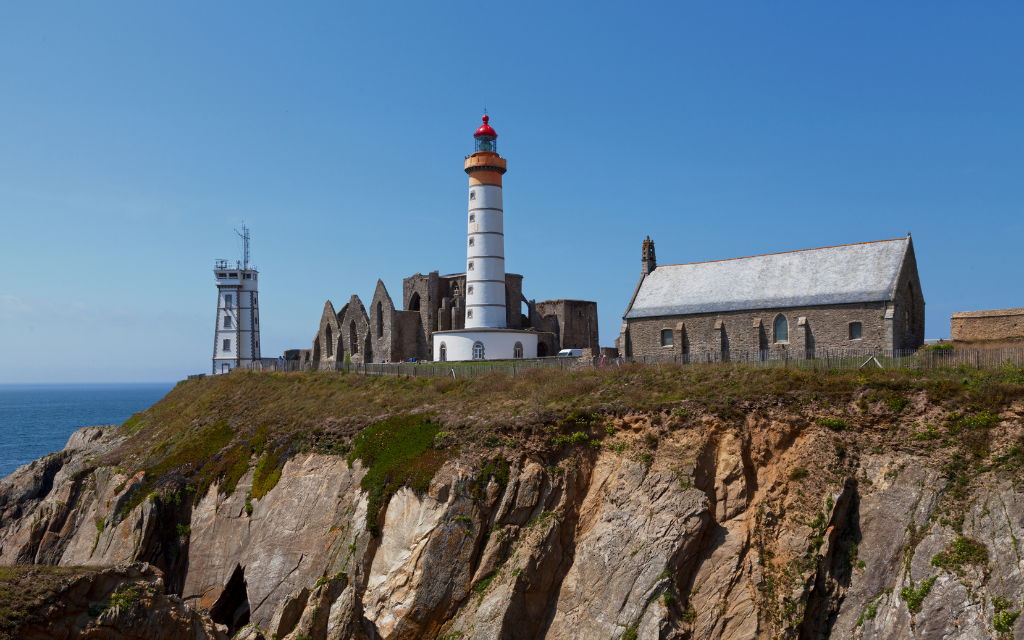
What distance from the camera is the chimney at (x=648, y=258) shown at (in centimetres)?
4316

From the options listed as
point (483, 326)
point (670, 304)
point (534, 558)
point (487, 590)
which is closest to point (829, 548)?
point (534, 558)

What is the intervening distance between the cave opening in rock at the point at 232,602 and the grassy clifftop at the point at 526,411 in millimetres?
3324

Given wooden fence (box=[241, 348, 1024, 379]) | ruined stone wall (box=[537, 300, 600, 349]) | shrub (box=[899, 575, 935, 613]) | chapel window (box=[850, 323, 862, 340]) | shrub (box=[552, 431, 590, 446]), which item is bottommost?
shrub (box=[899, 575, 935, 613])

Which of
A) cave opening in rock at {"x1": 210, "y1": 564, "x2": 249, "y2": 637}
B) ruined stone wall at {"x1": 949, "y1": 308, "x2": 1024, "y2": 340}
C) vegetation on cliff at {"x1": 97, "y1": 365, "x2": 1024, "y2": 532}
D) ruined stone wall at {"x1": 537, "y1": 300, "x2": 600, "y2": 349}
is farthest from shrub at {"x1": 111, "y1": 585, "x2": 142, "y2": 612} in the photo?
ruined stone wall at {"x1": 537, "y1": 300, "x2": 600, "y2": 349}

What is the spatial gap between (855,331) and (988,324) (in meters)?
5.65

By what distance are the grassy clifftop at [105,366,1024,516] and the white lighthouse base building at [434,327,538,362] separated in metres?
10.4

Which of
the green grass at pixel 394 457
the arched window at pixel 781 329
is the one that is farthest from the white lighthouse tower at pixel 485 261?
the green grass at pixel 394 457

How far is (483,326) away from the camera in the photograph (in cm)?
4834

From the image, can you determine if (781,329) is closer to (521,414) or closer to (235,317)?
(521,414)

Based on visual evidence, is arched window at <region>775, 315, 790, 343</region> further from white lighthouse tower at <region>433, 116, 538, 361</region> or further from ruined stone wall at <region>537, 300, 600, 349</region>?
ruined stone wall at <region>537, 300, 600, 349</region>

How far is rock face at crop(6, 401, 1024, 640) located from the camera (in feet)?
57.8

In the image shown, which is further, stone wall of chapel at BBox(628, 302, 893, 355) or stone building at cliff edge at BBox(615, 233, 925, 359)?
stone building at cliff edge at BBox(615, 233, 925, 359)

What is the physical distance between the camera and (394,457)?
84.0 feet

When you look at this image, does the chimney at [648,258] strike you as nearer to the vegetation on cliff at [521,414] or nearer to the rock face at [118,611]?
the vegetation on cliff at [521,414]
